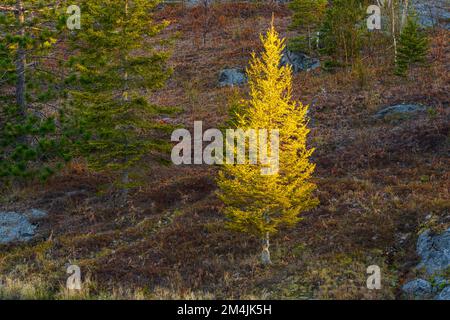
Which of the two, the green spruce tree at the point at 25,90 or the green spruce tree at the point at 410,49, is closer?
the green spruce tree at the point at 25,90

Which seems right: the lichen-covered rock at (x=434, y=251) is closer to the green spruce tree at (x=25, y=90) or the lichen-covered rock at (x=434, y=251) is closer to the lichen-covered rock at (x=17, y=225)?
the green spruce tree at (x=25, y=90)

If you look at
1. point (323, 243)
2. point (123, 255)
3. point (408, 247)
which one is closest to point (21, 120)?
point (123, 255)

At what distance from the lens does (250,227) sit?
41.4 ft

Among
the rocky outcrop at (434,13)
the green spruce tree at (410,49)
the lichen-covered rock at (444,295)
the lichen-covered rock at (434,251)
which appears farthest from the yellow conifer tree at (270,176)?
the rocky outcrop at (434,13)

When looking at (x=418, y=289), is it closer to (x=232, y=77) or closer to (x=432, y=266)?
(x=432, y=266)

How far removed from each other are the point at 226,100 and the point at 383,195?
17583mm

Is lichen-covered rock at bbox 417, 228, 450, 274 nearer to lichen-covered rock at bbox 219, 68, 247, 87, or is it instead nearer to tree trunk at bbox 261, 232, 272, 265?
tree trunk at bbox 261, 232, 272, 265

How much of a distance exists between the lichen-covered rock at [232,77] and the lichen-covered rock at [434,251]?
81.0 ft

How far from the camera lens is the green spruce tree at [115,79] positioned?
17.7 m

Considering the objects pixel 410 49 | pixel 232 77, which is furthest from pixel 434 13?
pixel 232 77

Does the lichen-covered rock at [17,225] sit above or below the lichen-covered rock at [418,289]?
above

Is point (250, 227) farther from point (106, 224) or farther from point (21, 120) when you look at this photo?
point (21, 120)

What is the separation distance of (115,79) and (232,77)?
18.3m

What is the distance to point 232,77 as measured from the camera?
117 ft
